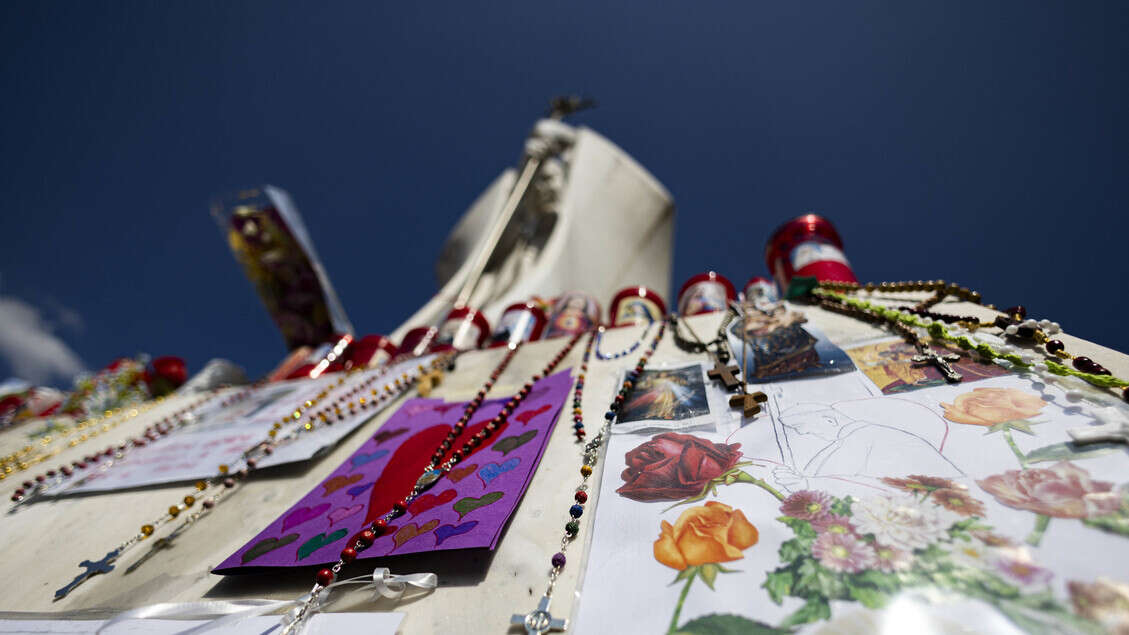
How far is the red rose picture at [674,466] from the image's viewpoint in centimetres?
96

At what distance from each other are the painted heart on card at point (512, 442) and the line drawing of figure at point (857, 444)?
0.66 meters

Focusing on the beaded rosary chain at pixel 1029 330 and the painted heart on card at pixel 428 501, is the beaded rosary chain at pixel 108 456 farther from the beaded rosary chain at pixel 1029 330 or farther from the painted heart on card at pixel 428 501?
the beaded rosary chain at pixel 1029 330

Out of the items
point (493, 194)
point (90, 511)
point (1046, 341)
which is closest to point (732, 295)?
point (1046, 341)

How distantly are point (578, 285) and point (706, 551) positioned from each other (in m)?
5.99

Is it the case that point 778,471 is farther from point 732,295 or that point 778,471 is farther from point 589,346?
point 732,295

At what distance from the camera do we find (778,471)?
0.93m

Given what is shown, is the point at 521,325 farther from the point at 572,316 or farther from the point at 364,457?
the point at 364,457

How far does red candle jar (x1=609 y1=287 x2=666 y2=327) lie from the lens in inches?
118

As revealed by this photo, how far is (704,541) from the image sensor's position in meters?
0.80

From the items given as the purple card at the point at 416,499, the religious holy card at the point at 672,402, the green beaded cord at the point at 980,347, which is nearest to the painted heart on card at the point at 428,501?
the purple card at the point at 416,499

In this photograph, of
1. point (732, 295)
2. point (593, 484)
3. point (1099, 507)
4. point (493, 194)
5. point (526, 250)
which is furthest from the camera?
point (493, 194)

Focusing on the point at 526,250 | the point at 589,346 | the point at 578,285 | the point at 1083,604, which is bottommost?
the point at 1083,604

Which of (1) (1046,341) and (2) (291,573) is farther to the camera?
(1) (1046,341)

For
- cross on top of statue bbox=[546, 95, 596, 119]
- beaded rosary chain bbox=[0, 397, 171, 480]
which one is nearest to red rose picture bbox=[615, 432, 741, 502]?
beaded rosary chain bbox=[0, 397, 171, 480]
